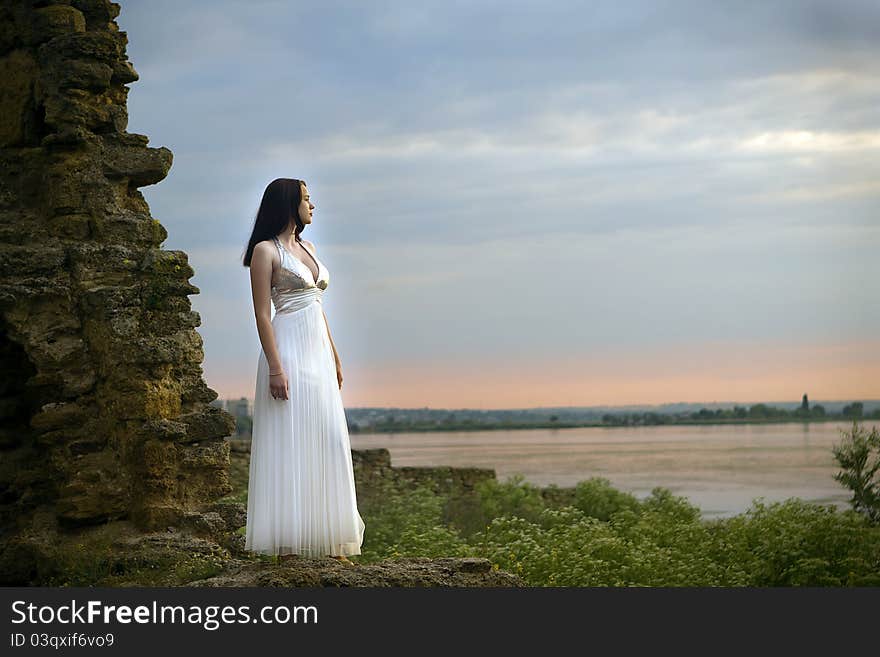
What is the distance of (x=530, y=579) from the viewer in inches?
343

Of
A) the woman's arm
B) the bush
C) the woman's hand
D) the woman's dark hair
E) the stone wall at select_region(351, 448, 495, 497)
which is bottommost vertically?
the stone wall at select_region(351, 448, 495, 497)

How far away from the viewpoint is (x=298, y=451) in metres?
6.42

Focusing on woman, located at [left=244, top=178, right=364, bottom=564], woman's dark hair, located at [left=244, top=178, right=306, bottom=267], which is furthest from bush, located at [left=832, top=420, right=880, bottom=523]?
woman's dark hair, located at [left=244, top=178, right=306, bottom=267]

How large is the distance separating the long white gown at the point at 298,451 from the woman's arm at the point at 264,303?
95 mm

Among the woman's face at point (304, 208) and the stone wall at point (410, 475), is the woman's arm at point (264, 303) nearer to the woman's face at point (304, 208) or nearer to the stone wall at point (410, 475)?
the woman's face at point (304, 208)

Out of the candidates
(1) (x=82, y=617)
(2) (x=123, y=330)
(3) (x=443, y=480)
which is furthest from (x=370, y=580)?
(3) (x=443, y=480)

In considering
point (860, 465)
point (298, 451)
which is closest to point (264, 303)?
point (298, 451)

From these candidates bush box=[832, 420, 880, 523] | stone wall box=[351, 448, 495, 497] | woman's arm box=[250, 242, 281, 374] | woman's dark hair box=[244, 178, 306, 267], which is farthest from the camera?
stone wall box=[351, 448, 495, 497]

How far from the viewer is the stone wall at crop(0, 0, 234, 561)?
7.37 metres

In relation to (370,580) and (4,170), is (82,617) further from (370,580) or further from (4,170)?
(4,170)

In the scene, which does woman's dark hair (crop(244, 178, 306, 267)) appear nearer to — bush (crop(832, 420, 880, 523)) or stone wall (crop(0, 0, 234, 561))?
stone wall (crop(0, 0, 234, 561))

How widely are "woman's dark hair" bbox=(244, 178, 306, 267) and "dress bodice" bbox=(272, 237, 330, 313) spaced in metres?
0.08

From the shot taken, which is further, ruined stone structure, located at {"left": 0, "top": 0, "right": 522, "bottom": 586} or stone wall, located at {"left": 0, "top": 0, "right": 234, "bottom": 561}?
stone wall, located at {"left": 0, "top": 0, "right": 234, "bottom": 561}

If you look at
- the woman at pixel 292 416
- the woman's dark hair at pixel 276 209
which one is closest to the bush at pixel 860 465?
the woman at pixel 292 416
